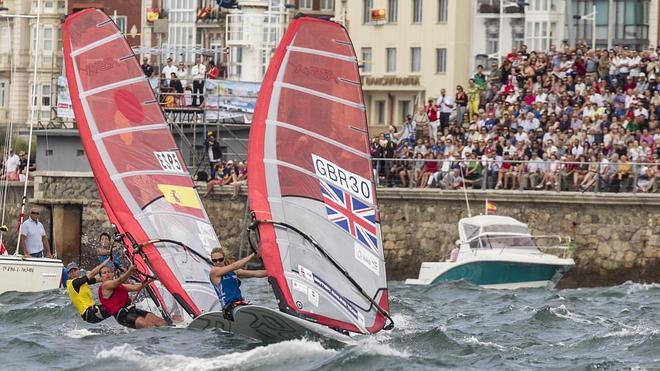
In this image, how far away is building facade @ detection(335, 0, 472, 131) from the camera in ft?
204

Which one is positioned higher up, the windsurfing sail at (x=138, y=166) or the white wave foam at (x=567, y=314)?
the windsurfing sail at (x=138, y=166)

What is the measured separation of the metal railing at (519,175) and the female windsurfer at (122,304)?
14875mm

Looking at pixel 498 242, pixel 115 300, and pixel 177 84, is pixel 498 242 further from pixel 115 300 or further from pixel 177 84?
pixel 115 300

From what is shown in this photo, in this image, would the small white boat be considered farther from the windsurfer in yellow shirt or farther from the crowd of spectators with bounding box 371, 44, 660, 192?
the windsurfer in yellow shirt

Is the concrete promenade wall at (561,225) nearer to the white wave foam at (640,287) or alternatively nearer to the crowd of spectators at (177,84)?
the white wave foam at (640,287)

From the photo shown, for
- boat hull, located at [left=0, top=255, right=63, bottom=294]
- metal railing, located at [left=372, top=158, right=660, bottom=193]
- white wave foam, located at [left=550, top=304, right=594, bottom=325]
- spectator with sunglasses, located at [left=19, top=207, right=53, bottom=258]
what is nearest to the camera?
white wave foam, located at [left=550, top=304, right=594, bottom=325]

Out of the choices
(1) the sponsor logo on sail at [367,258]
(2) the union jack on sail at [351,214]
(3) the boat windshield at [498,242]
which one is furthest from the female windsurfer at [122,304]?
(3) the boat windshield at [498,242]

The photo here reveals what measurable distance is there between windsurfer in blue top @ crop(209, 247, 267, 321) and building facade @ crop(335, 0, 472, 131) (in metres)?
36.6

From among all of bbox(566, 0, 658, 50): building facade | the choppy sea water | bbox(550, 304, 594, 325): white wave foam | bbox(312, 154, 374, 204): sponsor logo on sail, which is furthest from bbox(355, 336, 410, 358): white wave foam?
bbox(566, 0, 658, 50): building facade

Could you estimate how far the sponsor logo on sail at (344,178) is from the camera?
25.4m

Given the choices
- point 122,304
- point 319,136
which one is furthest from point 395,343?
point 122,304

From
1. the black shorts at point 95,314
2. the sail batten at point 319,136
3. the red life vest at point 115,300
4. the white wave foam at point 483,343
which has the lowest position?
the white wave foam at point 483,343

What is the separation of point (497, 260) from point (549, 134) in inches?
145

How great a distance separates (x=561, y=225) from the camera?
138 ft
